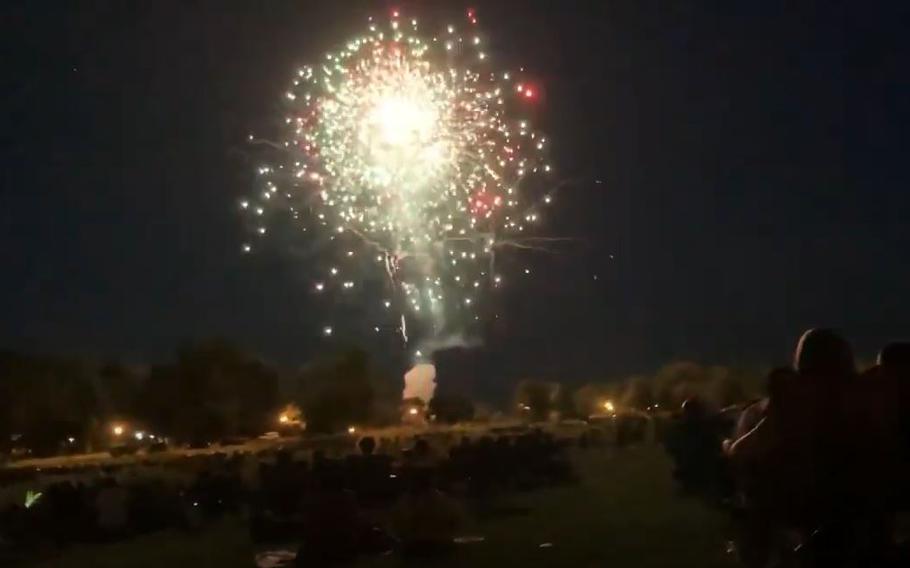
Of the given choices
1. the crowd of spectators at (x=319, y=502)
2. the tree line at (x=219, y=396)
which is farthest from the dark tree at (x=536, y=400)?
the crowd of spectators at (x=319, y=502)

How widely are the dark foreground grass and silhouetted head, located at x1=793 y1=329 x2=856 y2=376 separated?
190 inches

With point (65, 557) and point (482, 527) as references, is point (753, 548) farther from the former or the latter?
point (65, 557)

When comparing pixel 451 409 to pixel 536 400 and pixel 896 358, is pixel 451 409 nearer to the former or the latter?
pixel 536 400

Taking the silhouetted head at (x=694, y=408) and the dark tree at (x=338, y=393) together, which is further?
the dark tree at (x=338, y=393)

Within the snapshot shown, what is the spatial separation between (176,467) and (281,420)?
92.5ft

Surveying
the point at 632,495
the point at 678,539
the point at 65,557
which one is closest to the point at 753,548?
the point at 678,539

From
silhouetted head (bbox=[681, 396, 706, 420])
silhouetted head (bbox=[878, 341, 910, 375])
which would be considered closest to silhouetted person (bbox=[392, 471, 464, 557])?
silhouetted head (bbox=[681, 396, 706, 420])

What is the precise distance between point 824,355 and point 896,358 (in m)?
0.98

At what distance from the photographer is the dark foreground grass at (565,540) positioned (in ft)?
36.9

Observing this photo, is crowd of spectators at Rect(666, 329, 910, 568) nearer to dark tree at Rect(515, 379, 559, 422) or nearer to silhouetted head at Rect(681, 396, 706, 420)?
silhouetted head at Rect(681, 396, 706, 420)

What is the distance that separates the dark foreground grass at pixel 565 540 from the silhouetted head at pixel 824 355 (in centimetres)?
483

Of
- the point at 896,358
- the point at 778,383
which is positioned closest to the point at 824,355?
the point at 778,383

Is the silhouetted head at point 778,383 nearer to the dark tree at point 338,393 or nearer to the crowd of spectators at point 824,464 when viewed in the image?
the crowd of spectators at point 824,464

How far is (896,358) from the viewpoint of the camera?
6.37 metres
